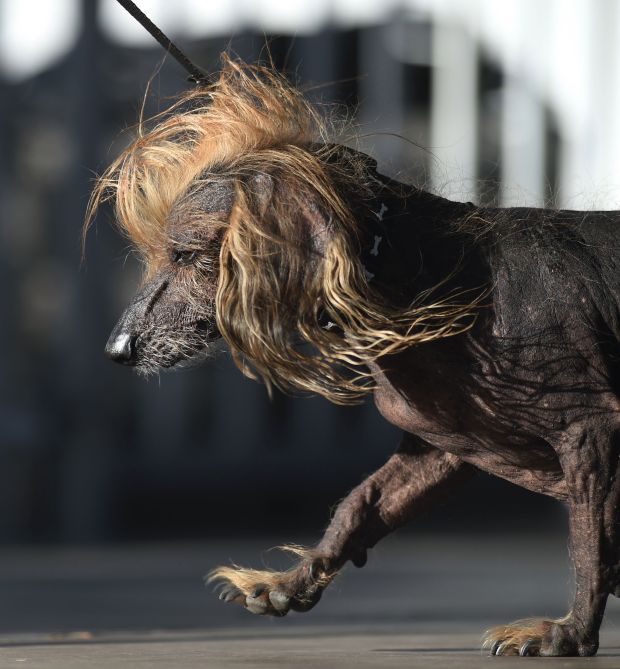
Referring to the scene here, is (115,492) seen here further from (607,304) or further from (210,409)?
(607,304)

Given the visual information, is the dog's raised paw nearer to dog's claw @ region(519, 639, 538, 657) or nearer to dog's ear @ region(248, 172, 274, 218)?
dog's claw @ region(519, 639, 538, 657)

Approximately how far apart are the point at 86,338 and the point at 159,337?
9.75 m

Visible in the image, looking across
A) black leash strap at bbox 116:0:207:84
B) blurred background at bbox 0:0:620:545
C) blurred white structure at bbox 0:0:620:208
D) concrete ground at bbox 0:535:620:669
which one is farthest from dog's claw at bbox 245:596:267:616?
blurred white structure at bbox 0:0:620:208

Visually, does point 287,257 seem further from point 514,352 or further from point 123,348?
point 514,352

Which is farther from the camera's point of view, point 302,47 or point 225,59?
point 302,47

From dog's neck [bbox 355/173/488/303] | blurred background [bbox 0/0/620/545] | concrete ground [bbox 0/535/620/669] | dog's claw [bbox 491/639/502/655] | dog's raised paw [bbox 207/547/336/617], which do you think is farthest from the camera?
blurred background [bbox 0/0/620/545]

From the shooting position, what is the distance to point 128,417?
46.6 feet

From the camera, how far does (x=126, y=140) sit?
13969 millimetres

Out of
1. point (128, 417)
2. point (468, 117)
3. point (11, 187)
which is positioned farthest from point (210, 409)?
point (468, 117)

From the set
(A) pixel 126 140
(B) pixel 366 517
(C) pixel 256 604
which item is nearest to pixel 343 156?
(B) pixel 366 517

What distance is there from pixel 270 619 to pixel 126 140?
7.78 metres

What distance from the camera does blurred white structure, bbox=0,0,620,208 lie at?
45.8 feet

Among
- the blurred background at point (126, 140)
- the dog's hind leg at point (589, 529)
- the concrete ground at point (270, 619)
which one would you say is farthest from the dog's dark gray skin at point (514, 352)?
the blurred background at point (126, 140)

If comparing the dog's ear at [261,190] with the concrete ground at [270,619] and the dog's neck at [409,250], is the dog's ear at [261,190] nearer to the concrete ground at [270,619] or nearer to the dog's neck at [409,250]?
the dog's neck at [409,250]
